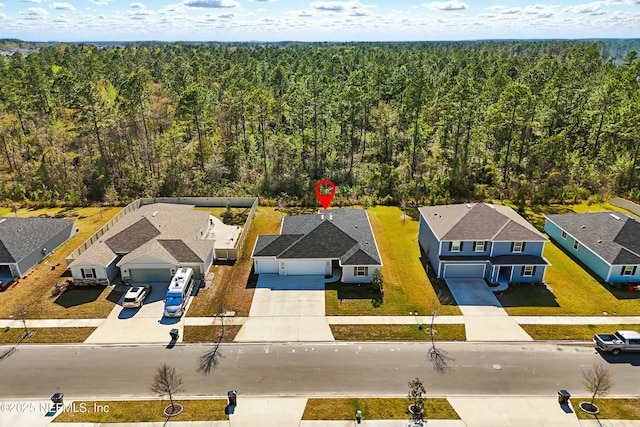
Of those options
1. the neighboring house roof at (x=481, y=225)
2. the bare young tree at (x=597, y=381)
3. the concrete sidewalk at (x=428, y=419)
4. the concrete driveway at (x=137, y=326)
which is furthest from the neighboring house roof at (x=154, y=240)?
the bare young tree at (x=597, y=381)

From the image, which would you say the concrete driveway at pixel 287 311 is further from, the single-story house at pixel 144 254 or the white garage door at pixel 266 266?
the single-story house at pixel 144 254

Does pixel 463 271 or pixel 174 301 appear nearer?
pixel 174 301

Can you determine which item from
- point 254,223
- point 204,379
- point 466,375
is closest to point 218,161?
point 254,223

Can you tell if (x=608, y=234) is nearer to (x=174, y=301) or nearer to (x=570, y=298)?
(x=570, y=298)

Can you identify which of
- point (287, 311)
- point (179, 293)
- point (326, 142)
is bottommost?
point (287, 311)

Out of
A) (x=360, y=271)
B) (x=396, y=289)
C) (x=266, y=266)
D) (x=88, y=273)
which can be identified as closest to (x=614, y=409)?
(x=396, y=289)

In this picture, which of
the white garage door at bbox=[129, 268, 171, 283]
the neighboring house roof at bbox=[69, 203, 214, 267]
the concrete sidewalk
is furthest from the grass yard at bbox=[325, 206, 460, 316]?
the white garage door at bbox=[129, 268, 171, 283]
